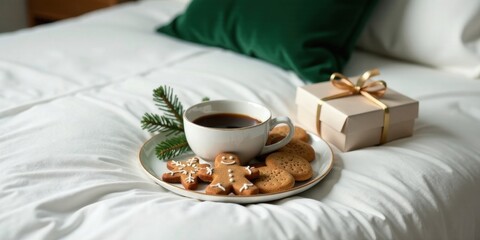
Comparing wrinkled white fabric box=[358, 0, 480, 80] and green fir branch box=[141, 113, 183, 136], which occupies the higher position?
wrinkled white fabric box=[358, 0, 480, 80]

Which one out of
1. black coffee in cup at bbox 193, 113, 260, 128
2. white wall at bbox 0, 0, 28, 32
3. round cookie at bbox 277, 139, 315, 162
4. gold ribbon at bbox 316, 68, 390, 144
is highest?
gold ribbon at bbox 316, 68, 390, 144

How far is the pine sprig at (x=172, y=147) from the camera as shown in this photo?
0.77 metres

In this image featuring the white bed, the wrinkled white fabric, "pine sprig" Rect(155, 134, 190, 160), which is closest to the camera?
the white bed

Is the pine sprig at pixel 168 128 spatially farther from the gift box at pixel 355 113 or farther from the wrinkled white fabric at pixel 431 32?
the wrinkled white fabric at pixel 431 32

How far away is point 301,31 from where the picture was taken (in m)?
1.17

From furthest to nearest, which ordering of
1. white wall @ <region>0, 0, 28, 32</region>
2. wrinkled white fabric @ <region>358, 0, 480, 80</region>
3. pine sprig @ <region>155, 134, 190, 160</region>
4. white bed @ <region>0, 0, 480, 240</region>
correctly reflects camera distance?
white wall @ <region>0, 0, 28, 32</region>, wrinkled white fabric @ <region>358, 0, 480, 80</region>, pine sprig @ <region>155, 134, 190, 160</region>, white bed @ <region>0, 0, 480, 240</region>

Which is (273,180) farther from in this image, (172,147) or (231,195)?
(172,147)

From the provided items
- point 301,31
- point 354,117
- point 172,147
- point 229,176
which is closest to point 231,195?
point 229,176

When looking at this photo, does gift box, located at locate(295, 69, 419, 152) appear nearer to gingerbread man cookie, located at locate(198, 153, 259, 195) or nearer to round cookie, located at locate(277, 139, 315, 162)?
round cookie, located at locate(277, 139, 315, 162)

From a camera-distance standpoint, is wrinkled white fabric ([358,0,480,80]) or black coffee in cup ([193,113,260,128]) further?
wrinkled white fabric ([358,0,480,80])

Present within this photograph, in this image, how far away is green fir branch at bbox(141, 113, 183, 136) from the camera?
81 cm

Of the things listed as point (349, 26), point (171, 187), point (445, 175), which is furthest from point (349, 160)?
point (349, 26)

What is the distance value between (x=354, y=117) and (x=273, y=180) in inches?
7.5

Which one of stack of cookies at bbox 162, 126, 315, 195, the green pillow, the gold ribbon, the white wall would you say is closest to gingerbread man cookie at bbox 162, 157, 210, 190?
stack of cookies at bbox 162, 126, 315, 195
